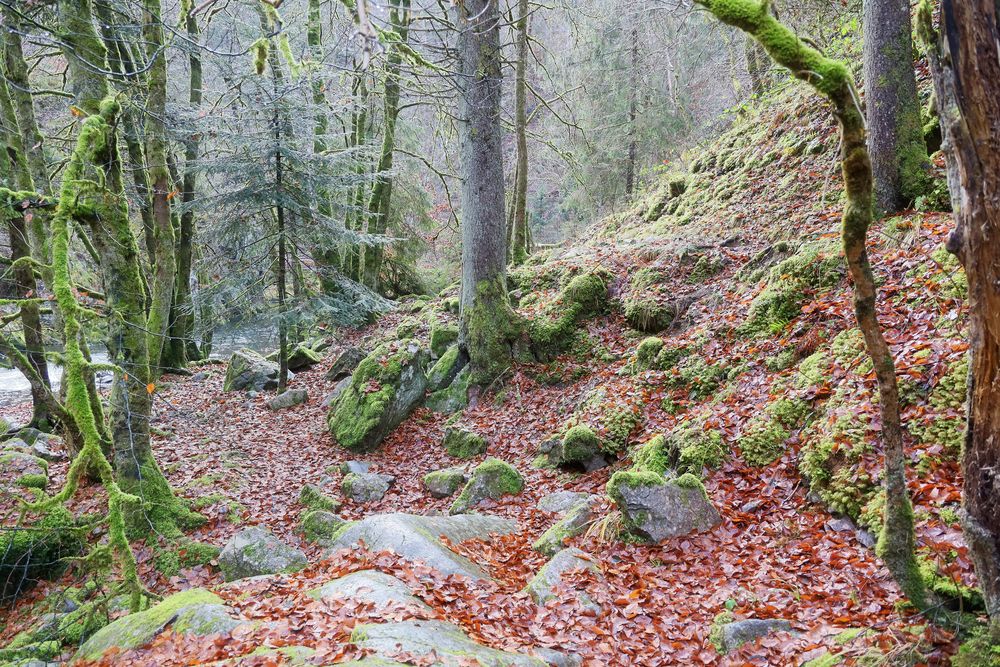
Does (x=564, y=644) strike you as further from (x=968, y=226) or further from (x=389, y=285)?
(x=389, y=285)

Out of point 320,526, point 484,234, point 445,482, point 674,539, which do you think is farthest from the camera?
point 484,234

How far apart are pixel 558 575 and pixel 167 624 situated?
119 inches

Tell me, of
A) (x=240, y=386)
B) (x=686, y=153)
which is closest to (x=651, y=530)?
(x=240, y=386)

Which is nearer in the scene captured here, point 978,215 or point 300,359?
point 978,215

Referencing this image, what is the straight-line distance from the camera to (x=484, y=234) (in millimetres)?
10281

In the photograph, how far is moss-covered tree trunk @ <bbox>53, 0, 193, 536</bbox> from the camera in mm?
5906

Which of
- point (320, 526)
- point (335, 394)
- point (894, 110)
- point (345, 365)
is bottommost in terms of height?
point (320, 526)

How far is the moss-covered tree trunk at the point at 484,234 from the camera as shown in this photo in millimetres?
9977

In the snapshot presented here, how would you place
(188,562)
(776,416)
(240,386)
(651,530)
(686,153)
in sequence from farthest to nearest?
(686,153) → (240,386) → (188,562) → (776,416) → (651,530)

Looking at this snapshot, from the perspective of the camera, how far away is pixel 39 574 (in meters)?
6.89

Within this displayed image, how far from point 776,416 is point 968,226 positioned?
384cm

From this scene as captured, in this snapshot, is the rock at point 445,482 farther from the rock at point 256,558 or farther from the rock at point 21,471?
the rock at point 21,471

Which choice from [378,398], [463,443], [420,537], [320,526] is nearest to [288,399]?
[378,398]

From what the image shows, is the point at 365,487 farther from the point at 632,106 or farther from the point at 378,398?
the point at 632,106
